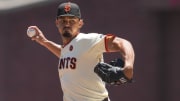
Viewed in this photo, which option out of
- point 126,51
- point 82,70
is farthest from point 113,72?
point 82,70

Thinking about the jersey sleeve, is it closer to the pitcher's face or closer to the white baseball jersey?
the white baseball jersey

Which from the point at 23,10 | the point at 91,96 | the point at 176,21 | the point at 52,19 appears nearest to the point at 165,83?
the point at 176,21

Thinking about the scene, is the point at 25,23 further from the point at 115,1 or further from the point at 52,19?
the point at 115,1

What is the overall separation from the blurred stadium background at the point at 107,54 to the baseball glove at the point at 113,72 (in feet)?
15.8

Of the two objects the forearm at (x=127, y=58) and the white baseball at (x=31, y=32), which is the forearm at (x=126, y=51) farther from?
the white baseball at (x=31, y=32)

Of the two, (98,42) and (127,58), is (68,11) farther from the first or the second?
(127,58)

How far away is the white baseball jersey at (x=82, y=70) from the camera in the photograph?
5027mm

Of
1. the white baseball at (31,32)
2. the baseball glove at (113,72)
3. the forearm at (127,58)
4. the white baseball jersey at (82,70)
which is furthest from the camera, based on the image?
the white baseball at (31,32)

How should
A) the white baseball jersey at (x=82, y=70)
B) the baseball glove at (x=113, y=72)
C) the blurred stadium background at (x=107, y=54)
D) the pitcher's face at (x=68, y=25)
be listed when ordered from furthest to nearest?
the blurred stadium background at (x=107, y=54)
the pitcher's face at (x=68, y=25)
the white baseball jersey at (x=82, y=70)
the baseball glove at (x=113, y=72)

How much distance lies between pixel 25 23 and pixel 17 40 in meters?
0.40

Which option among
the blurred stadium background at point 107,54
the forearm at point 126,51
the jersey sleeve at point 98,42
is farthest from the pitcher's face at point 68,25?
the blurred stadium background at point 107,54

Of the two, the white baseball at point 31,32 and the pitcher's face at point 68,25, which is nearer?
the pitcher's face at point 68,25

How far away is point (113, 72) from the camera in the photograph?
172 inches

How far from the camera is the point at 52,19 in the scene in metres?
11.1
